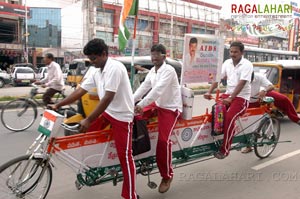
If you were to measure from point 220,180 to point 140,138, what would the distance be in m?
1.52

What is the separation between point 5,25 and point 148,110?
3557 cm

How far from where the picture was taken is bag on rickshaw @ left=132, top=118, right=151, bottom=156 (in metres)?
3.33

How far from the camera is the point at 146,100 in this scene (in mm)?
3428

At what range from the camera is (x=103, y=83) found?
2953mm

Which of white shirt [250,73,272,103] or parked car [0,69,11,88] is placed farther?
parked car [0,69,11,88]

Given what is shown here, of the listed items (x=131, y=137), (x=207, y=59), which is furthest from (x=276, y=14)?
(x=131, y=137)

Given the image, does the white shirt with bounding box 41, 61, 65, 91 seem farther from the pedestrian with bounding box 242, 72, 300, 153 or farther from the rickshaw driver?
the pedestrian with bounding box 242, 72, 300, 153

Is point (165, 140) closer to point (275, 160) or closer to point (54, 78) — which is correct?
point (275, 160)

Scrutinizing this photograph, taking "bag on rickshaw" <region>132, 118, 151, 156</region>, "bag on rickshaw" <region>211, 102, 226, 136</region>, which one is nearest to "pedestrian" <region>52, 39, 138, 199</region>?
"bag on rickshaw" <region>132, 118, 151, 156</region>

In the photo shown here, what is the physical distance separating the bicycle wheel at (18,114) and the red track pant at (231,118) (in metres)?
4.10

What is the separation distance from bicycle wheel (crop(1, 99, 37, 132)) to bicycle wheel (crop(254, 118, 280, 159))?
4.37m

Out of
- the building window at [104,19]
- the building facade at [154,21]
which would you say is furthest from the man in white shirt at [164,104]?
the building window at [104,19]

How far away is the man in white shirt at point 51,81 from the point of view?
6656 millimetres

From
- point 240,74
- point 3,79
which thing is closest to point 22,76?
point 3,79
